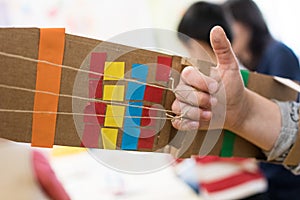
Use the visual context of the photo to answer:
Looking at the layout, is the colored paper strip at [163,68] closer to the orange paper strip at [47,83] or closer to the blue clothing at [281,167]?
the orange paper strip at [47,83]

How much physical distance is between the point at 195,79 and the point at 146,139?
0.10 meters

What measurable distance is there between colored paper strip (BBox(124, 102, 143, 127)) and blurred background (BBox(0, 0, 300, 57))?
1.05m

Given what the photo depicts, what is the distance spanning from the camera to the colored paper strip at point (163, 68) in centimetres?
56

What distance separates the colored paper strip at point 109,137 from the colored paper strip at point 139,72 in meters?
0.07

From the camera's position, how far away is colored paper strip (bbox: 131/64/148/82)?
54 centimetres

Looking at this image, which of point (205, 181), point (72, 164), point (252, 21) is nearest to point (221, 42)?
point (252, 21)

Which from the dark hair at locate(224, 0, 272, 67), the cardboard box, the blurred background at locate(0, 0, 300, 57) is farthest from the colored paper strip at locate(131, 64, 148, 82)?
the blurred background at locate(0, 0, 300, 57)

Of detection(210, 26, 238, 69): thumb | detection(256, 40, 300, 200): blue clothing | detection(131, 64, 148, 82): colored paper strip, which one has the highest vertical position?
detection(210, 26, 238, 69): thumb

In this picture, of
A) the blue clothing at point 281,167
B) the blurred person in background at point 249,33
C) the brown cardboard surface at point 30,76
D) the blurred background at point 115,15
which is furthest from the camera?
Result: the blurred background at point 115,15

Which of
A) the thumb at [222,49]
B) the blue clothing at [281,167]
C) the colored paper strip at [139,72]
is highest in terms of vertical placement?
the thumb at [222,49]

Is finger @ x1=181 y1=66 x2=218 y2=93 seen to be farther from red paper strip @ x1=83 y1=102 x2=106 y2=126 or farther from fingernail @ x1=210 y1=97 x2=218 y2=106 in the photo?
red paper strip @ x1=83 y1=102 x2=106 y2=126

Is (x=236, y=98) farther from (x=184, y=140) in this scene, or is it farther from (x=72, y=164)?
(x=72, y=164)

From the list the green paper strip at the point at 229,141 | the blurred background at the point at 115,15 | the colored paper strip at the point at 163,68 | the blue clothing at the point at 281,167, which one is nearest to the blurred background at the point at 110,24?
the blurred background at the point at 115,15

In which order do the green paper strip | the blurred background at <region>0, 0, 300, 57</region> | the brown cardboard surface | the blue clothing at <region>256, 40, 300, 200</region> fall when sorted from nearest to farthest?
the brown cardboard surface → the green paper strip → the blue clothing at <region>256, 40, 300, 200</region> → the blurred background at <region>0, 0, 300, 57</region>
